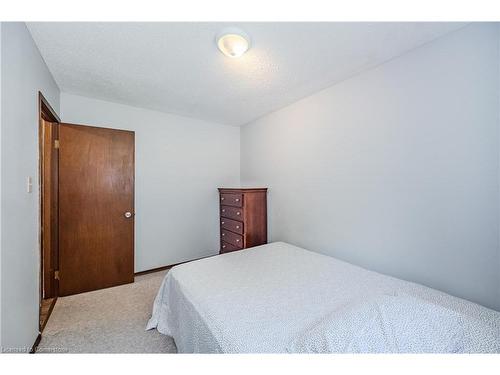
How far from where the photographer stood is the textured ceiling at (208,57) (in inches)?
56.2

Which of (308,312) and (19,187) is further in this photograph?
(19,187)

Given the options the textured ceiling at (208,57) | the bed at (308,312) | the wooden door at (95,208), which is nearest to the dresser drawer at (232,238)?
the bed at (308,312)

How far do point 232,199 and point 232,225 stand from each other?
1.25 ft

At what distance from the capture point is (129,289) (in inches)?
97.6

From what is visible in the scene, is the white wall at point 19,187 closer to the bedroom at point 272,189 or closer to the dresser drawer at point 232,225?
the bedroom at point 272,189

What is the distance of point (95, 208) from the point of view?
248 cm

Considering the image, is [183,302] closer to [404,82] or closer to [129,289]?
[129,289]

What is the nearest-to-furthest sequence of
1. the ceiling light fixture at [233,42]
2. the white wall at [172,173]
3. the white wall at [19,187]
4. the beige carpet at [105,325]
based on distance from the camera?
the white wall at [19,187] → the ceiling light fixture at [233,42] → the beige carpet at [105,325] → the white wall at [172,173]

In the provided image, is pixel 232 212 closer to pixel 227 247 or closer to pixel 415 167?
pixel 227 247

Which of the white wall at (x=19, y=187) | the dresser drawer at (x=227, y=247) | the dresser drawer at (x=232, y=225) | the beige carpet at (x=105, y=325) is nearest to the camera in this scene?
the white wall at (x=19, y=187)

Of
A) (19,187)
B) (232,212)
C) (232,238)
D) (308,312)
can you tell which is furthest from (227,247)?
(19,187)
